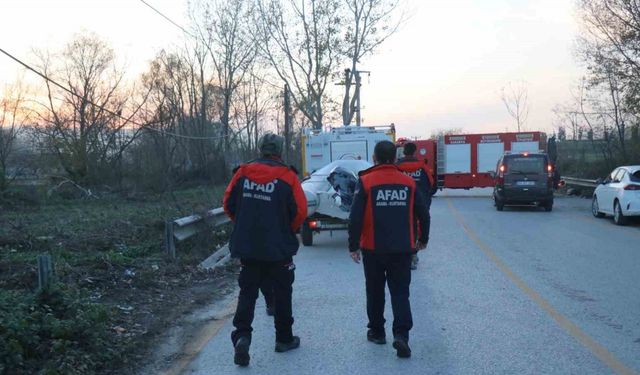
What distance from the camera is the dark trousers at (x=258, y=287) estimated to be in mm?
5453

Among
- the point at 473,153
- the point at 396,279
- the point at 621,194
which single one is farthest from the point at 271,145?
the point at 473,153

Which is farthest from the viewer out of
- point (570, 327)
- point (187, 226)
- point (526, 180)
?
point (526, 180)

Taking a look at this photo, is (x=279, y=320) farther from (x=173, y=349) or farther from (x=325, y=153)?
(x=325, y=153)

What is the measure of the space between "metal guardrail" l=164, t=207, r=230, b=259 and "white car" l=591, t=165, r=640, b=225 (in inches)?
388

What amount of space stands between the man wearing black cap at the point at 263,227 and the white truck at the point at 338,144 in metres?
15.9

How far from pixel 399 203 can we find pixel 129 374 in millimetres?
2647

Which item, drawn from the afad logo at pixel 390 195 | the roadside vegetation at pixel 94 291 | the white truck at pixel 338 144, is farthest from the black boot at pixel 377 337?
the white truck at pixel 338 144

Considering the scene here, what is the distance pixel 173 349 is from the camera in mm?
6039

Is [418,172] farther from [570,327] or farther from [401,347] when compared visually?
[401,347]

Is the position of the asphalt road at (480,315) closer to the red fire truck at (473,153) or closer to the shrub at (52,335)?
the shrub at (52,335)

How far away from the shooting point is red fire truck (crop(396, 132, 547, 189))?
28814 millimetres

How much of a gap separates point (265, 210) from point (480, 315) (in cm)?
303

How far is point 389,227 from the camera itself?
216 inches

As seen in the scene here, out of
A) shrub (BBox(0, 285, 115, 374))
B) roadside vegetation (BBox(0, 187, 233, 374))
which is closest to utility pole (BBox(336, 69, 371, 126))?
roadside vegetation (BBox(0, 187, 233, 374))
